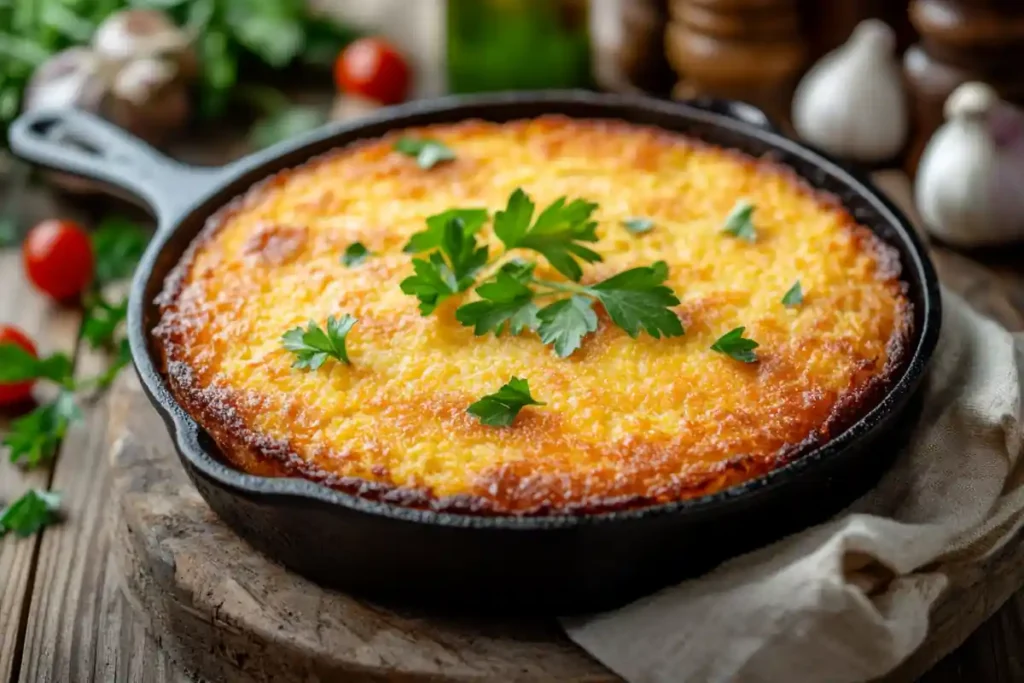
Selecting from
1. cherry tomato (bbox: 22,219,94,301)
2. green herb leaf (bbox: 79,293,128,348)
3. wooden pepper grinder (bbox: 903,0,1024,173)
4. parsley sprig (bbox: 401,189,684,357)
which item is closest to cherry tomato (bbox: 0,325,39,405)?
green herb leaf (bbox: 79,293,128,348)

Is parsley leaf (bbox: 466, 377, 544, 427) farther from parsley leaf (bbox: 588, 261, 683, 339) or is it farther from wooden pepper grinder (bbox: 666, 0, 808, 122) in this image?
wooden pepper grinder (bbox: 666, 0, 808, 122)

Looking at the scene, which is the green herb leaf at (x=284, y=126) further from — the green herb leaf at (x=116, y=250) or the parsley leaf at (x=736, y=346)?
the parsley leaf at (x=736, y=346)

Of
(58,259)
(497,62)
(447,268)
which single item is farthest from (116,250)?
(447,268)

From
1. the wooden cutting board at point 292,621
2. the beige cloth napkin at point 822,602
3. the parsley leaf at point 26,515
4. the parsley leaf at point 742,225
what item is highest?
the parsley leaf at point 742,225

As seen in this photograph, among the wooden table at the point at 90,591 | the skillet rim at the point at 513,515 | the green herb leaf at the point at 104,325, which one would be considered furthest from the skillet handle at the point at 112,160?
the wooden table at the point at 90,591

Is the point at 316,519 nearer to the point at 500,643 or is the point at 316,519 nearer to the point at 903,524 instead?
the point at 500,643

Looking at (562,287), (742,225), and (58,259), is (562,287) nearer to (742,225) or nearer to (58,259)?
(742,225)

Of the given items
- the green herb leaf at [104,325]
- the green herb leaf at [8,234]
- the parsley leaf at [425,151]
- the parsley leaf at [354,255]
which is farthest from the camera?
the green herb leaf at [8,234]
